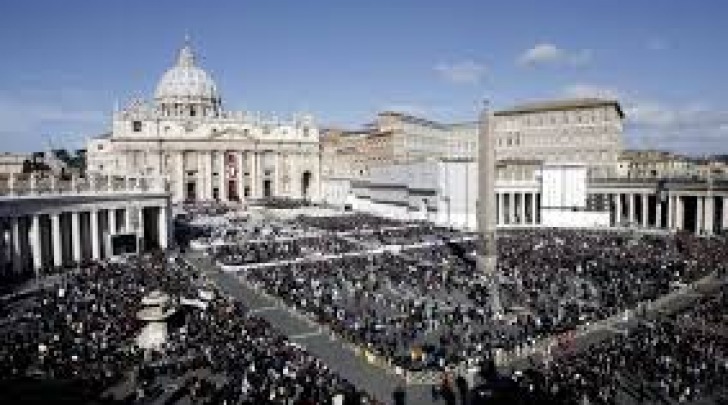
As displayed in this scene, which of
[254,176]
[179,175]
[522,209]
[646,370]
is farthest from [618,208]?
[179,175]

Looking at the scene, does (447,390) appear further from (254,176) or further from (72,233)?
(254,176)

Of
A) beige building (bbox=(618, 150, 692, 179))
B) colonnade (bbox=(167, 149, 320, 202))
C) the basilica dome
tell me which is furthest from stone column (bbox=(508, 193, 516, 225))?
the basilica dome

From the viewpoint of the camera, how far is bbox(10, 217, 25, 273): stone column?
39794 millimetres

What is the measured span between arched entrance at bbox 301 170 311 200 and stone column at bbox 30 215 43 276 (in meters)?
77.3

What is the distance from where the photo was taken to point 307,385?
20297mm

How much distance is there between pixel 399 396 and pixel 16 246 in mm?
29069

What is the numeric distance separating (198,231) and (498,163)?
3331cm

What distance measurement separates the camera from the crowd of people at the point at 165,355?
20.2 m

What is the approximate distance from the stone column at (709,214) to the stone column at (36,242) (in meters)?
54.4

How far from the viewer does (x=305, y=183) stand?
121 m

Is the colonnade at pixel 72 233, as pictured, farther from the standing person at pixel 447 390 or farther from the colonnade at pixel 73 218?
the standing person at pixel 447 390

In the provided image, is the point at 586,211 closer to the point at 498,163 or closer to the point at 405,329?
the point at 498,163

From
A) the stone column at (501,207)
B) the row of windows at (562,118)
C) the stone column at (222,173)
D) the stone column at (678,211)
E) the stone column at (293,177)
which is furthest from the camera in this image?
the stone column at (293,177)

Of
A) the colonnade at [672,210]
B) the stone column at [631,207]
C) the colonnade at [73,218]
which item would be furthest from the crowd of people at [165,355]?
the stone column at [631,207]
